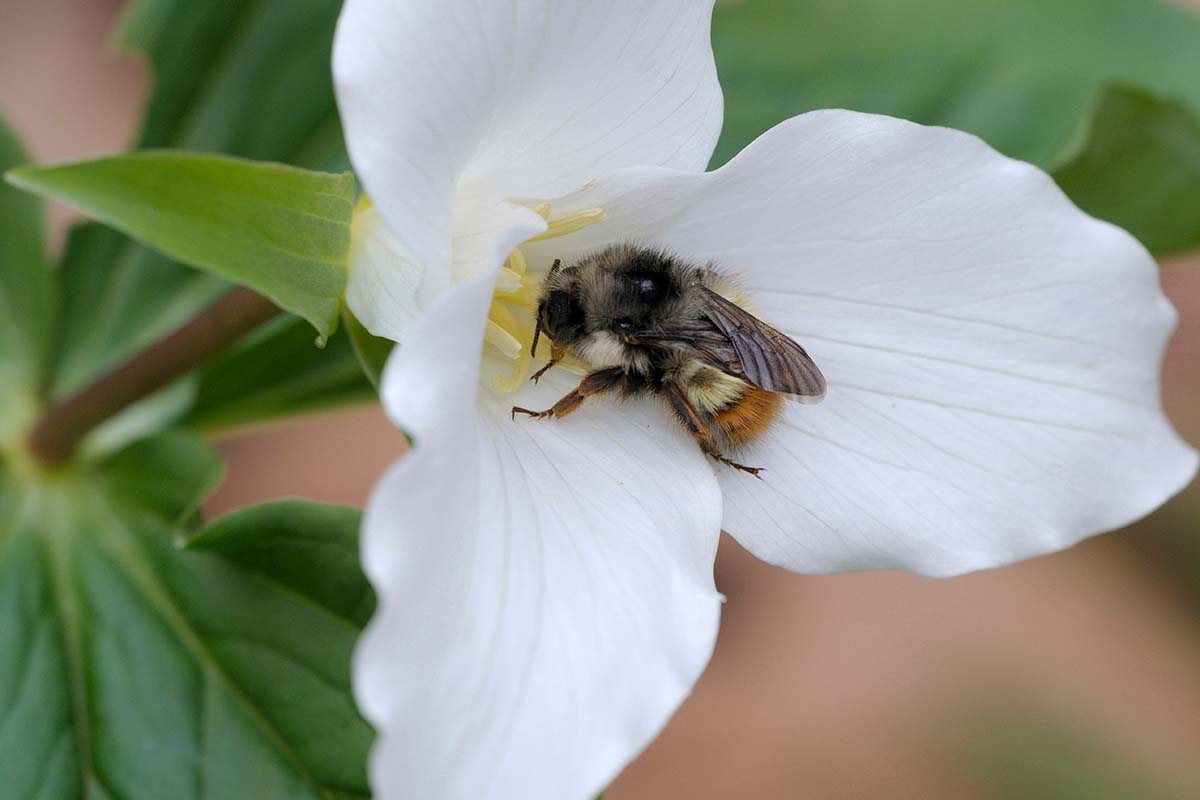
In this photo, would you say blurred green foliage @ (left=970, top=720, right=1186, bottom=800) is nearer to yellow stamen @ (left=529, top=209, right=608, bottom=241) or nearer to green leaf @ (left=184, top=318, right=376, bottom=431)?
green leaf @ (left=184, top=318, right=376, bottom=431)

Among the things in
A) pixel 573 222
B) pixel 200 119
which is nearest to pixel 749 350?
pixel 573 222

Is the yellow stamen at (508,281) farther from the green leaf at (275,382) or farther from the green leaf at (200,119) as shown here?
the green leaf at (200,119)

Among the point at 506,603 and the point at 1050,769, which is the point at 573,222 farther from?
the point at 1050,769

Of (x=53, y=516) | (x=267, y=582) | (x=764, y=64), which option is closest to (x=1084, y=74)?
(x=764, y=64)

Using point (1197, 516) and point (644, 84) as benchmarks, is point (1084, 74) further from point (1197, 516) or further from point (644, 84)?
point (1197, 516)

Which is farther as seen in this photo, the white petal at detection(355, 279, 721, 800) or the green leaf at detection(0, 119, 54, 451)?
the green leaf at detection(0, 119, 54, 451)

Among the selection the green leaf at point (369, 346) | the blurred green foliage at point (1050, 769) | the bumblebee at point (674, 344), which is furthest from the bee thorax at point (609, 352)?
the blurred green foliage at point (1050, 769)

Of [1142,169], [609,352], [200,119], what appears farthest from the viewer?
[200,119]

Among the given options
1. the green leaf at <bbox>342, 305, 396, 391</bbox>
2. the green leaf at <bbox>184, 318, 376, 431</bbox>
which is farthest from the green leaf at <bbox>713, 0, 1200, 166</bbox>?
the green leaf at <bbox>342, 305, 396, 391</bbox>
